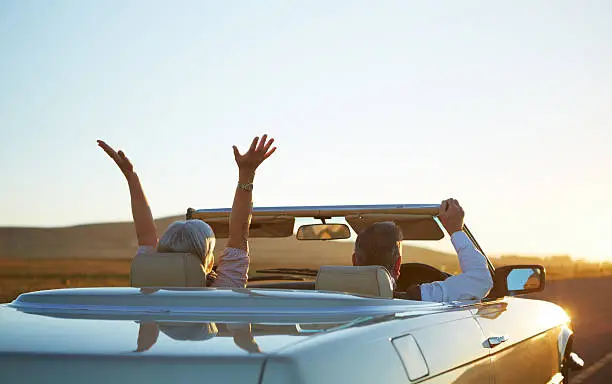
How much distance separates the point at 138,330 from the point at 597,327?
27408mm

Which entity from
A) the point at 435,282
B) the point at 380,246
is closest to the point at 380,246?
the point at 380,246

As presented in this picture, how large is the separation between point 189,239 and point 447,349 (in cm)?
165

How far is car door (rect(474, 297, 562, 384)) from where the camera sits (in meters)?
4.67

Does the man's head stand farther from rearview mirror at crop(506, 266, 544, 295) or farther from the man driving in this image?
rearview mirror at crop(506, 266, 544, 295)

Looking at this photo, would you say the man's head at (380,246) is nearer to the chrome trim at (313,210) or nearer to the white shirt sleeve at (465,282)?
the white shirt sleeve at (465,282)

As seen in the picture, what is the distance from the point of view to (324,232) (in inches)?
279

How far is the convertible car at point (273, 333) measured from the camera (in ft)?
8.69

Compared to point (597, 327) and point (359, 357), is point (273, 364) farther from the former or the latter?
Answer: point (597, 327)

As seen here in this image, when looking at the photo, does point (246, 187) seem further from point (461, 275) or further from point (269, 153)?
point (461, 275)

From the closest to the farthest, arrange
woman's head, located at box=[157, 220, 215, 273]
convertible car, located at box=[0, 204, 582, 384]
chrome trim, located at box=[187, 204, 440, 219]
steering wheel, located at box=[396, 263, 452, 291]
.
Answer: convertible car, located at box=[0, 204, 582, 384]
woman's head, located at box=[157, 220, 215, 273]
chrome trim, located at box=[187, 204, 440, 219]
steering wheel, located at box=[396, 263, 452, 291]

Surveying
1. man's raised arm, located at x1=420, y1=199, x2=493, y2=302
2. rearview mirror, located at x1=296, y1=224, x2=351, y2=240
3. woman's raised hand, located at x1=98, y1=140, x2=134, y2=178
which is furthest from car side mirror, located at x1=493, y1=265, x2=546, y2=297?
woman's raised hand, located at x1=98, y1=140, x2=134, y2=178

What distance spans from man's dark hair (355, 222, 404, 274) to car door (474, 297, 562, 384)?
0.56 m

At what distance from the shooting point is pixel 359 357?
296cm

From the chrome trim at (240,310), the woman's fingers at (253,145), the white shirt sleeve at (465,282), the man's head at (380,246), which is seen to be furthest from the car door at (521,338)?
the woman's fingers at (253,145)
